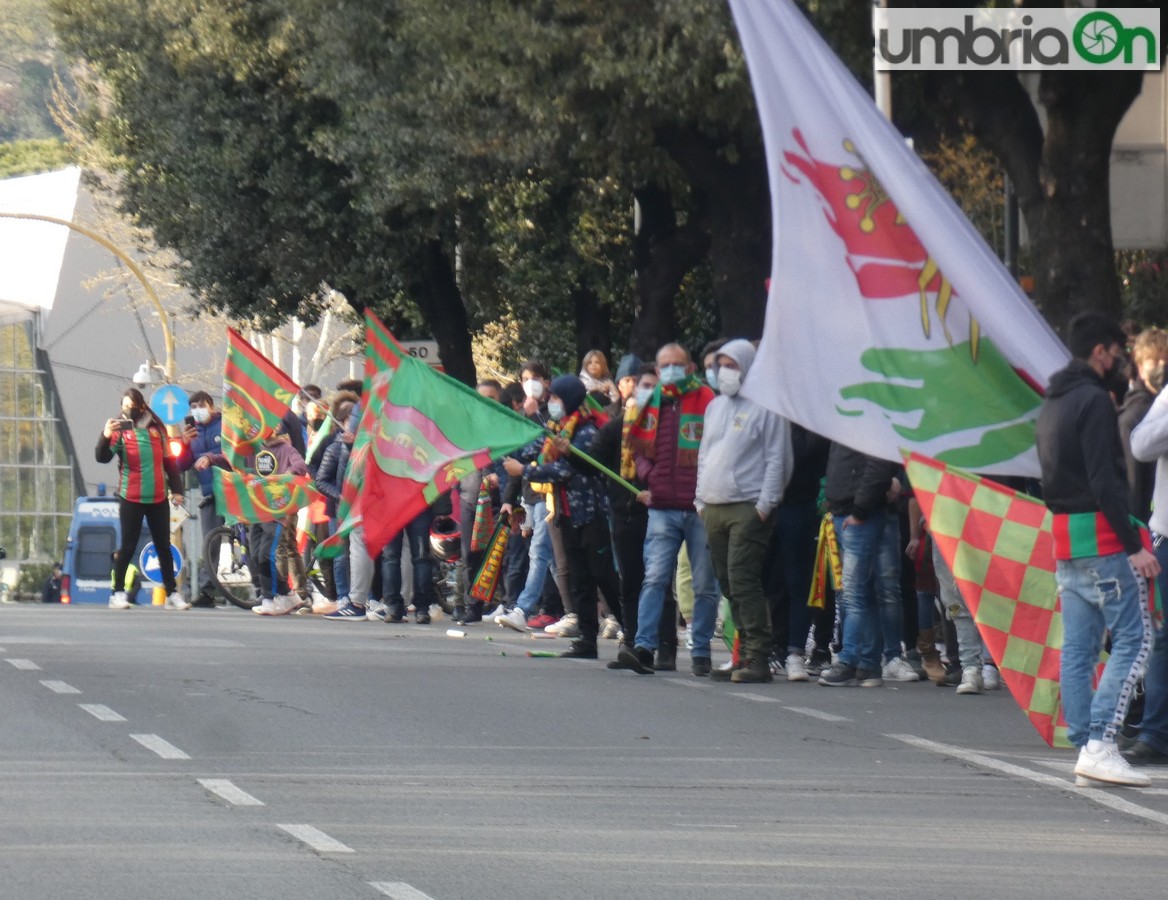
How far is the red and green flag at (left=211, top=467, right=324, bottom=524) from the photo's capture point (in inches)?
808

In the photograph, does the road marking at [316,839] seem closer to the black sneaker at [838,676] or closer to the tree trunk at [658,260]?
the black sneaker at [838,676]

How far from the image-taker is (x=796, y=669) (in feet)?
44.9

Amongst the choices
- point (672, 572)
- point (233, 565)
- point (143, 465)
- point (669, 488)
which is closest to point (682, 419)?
point (669, 488)

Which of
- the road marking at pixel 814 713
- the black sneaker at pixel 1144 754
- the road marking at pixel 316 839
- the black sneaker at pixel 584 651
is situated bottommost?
the road marking at pixel 316 839

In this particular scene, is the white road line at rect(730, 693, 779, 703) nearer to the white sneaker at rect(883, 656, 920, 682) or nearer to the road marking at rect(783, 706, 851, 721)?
the road marking at rect(783, 706, 851, 721)

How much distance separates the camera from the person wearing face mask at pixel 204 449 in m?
22.0

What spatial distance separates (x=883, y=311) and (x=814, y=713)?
2.24 m

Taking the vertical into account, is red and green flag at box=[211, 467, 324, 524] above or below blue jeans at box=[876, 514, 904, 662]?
above

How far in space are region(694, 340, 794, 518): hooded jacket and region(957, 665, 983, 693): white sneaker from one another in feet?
4.59

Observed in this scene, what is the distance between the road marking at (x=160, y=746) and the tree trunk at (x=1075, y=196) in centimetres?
844

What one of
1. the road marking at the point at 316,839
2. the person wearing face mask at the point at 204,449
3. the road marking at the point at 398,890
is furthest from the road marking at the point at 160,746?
the person wearing face mask at the point at 204,449

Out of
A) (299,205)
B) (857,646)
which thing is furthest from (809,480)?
(299,205)

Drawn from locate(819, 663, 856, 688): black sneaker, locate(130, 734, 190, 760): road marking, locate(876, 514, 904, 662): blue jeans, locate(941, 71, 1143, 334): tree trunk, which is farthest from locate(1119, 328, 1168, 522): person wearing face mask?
locate(941, 71, 1143, 334): tree trunk

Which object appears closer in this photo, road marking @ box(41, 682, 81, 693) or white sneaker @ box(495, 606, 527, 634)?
road marking @ box(41, 682, 81, 693)
